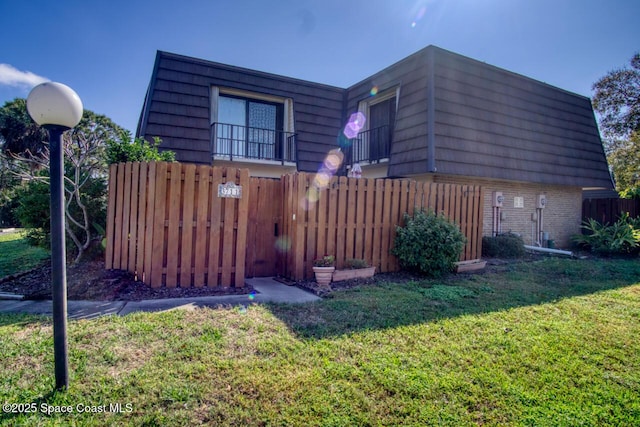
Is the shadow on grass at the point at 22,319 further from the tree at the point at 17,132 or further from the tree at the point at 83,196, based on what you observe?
Result: the tree at the point at 17,132

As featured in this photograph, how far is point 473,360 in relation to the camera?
302 cm

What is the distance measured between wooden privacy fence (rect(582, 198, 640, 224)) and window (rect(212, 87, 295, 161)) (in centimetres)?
1165

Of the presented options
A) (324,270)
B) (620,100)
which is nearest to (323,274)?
(324,270)

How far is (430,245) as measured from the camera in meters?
6.54

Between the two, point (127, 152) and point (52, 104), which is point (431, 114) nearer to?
point (127, 152)

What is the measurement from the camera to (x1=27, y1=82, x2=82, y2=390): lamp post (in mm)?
2314

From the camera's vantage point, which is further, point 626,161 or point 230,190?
point 626,161

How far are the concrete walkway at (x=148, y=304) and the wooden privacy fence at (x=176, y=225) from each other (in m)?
0.61

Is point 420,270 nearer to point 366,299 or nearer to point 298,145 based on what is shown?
point 366,299

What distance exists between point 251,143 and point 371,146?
13.7ft

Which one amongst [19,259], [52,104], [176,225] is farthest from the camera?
[19,259]

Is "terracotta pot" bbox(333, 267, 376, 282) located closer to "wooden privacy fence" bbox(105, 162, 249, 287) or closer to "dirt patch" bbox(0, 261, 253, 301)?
"dirt patch" bbox(0, 261, 253, 301)

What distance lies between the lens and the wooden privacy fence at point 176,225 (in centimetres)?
505

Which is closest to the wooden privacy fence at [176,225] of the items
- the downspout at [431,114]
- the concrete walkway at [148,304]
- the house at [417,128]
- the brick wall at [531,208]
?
the concrete walkway at [148,304]
